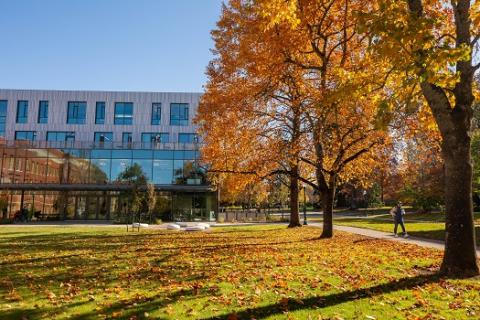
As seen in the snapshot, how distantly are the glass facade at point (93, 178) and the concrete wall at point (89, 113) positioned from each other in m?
8.86

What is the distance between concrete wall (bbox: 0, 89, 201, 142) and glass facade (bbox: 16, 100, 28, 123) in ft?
1.38

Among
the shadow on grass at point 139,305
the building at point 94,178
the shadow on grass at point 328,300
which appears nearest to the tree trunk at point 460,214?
the shadow on grass at point 328,300

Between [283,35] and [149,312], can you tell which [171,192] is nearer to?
[283,35]

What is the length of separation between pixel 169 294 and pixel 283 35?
1016 centimetres

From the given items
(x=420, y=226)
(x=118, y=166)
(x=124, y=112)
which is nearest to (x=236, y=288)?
(x=420, y=226)

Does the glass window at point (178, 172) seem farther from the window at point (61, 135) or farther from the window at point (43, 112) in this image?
the window at point (43, 112)

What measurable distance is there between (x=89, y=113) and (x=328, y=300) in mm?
51418

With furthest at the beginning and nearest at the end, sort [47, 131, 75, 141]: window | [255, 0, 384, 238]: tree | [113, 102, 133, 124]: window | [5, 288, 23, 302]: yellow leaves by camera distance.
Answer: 1. [113, 102, 133, 124]: window
2. [47, 131, 75, 141]: window
3. [255, 0, 384, 238]: tree
4. [5, 288, 23, 302]: yellow leaves

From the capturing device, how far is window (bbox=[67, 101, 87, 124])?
52.8 m

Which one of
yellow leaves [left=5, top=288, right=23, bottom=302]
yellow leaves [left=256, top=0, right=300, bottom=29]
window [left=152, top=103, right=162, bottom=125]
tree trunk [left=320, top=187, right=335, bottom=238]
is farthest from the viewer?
window [left=152, top=103, right=162, bottom=125]

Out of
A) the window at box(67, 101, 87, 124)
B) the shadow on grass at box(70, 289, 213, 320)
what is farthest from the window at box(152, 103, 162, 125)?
the shadow on grass at box(70, 289, 213, 320)

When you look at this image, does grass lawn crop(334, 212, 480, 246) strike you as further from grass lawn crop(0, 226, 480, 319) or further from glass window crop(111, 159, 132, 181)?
glass window crop(111, 159, 132, 181)

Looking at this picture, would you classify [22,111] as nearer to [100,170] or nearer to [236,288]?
[100,170]

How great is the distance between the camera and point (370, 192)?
6119 centimetres
